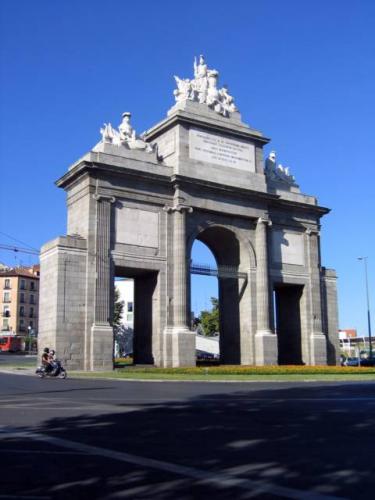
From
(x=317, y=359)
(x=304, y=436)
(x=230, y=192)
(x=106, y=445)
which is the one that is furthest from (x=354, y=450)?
(x=317, y=359)

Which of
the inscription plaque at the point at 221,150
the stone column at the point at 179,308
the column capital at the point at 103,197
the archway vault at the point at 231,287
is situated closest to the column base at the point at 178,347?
the stone column at the point at 179,308

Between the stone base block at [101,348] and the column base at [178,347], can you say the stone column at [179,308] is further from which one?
the stone base block at [101,348]

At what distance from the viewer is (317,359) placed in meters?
48.7

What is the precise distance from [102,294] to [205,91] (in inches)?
772

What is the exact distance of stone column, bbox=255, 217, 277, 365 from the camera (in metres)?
44.8

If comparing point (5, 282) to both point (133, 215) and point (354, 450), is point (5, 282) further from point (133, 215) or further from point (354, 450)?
point (354, 450)

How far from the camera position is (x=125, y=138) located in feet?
145

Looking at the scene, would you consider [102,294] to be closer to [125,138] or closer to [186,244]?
[186,244]

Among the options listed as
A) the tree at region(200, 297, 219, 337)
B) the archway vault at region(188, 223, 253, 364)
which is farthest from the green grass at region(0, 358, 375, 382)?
the tree at region(200, 297, 219, 337)

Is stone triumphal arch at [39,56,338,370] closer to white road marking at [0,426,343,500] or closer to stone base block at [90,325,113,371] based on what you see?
stone base block at [90,325,113,371]

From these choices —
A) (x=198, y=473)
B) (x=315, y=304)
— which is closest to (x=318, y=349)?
Result: (x=315, y=304)

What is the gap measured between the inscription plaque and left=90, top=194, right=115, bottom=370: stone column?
340 inches

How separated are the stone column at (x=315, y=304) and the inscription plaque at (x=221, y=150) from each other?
8758 mm

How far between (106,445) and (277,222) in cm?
4121
